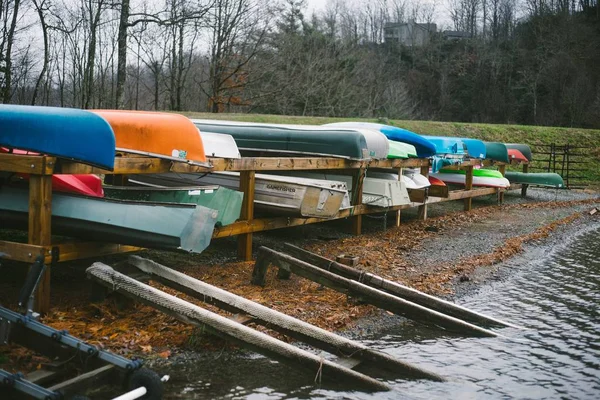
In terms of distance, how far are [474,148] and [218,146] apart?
29.4 feet

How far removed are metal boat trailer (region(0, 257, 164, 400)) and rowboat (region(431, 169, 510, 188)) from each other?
12916 mm

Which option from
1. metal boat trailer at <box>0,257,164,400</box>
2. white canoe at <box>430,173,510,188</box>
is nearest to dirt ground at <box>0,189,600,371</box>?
metal boat trailer at <box>0,257,164,400</box>

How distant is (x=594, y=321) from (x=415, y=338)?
6.74ft

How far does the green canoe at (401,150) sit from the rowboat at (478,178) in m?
4.49

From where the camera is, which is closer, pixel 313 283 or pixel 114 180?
pixel 313 283

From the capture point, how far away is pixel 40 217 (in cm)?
514

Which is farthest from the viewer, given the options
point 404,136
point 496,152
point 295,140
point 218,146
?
point 496,152

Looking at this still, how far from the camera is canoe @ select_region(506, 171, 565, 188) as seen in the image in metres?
17.6

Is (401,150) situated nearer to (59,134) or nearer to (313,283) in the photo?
(313,283)

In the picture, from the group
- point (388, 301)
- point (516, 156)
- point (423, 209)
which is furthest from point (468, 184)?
point (388, 301)

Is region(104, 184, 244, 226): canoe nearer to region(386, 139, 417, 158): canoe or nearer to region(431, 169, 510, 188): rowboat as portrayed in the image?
region(386, 139, 417, 158): canoe

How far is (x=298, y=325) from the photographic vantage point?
4848 millimetres

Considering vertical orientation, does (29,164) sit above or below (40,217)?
above

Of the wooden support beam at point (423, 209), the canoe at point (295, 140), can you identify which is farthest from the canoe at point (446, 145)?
the canoe at point (295, 140)
